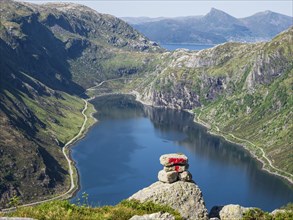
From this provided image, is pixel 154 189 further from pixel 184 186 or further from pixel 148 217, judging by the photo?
pixel 148 217

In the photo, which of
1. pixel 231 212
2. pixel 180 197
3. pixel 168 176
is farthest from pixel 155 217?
pixel 231 212

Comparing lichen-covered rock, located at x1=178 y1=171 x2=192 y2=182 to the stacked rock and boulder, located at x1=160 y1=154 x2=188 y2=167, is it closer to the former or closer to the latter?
the stacked rock

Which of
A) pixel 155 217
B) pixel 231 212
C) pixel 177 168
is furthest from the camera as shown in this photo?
pixel 177 168

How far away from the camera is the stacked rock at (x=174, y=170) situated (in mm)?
62250

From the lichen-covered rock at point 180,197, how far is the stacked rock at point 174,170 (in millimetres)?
943

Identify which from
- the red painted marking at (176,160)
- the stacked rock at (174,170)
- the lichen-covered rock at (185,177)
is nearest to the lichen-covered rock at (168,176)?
the stacked rock at (174,170)

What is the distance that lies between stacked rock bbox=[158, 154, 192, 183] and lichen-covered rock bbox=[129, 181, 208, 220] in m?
0.94

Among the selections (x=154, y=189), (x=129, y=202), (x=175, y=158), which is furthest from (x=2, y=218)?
(x=175, y=158)

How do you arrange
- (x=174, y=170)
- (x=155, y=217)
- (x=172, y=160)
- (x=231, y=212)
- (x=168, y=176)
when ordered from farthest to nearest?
(x=172, y=160)
(x=174, y=170)
(x=168, y=176)
(x=231, y=212)
(x=155, y=217)

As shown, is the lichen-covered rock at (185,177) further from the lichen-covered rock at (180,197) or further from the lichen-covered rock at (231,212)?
the lichen-covered rock at (231,212)

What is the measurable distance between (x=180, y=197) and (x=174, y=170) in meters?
4.73

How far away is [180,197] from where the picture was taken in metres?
59.7

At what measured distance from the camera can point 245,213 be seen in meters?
57.2

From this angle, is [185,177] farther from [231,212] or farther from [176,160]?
[231,212]
